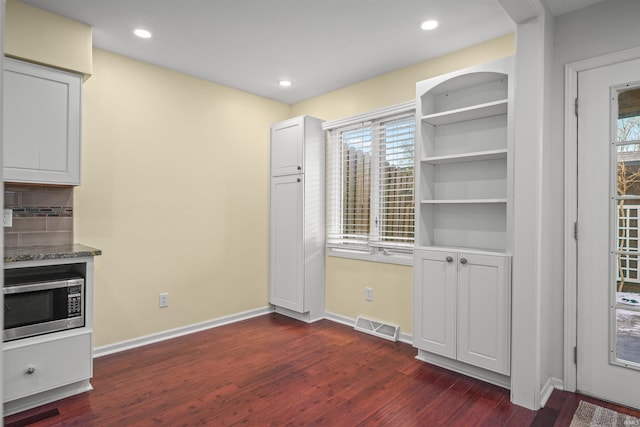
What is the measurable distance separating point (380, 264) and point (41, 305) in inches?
108

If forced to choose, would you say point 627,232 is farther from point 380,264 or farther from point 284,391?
point 284,391

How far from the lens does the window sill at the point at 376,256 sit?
351 cm

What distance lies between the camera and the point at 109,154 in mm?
3188

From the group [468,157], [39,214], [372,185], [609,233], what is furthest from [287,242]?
[609,233]

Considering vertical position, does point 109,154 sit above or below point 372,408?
above

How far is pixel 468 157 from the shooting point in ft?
9.33

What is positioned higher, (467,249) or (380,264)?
(467,249)

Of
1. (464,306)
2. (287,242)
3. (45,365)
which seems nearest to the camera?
(45,365)

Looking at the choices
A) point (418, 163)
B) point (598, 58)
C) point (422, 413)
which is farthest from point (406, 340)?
point (598, 58)

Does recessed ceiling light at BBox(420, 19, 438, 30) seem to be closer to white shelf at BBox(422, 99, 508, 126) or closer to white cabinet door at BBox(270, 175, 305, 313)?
white shelf at BBox(422, 99, 508, 126)

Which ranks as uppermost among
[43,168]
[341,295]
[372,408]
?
[43,168]

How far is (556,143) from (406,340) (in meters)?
2.05

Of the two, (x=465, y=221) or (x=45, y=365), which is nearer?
(x=45, y=365)

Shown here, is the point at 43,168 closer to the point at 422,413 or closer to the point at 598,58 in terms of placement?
the point at 422,413
